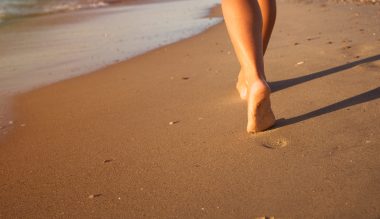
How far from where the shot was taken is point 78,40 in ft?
16.5

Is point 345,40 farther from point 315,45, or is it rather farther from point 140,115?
point 140,115

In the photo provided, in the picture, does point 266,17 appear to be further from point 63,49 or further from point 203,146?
point 63,49

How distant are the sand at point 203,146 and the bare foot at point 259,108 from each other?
0.12ft

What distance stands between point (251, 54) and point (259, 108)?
0.19 meters

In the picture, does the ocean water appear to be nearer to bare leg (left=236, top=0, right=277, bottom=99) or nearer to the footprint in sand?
bare leg (left=236, top=0, right=277, bottom=99)

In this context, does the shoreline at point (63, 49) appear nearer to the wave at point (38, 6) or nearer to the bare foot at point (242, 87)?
the bare foot at point (242, 87)

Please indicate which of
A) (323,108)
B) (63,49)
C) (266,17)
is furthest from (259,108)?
(63,49)

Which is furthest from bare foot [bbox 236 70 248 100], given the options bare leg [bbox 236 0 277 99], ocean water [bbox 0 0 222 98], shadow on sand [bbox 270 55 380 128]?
ocean water [bbox 0 0 222 98]

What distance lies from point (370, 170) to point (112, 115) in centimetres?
127

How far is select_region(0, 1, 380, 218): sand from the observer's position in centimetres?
131

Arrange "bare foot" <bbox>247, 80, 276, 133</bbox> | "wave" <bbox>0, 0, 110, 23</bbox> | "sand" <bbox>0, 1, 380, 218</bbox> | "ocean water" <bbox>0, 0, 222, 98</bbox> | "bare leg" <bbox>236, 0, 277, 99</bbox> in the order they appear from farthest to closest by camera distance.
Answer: "wave" <bbox>0, 0, 110, 23</bbox>
"ocean water" <bbox>0, 0, 222, 98</bbox>
"bare leg" <bbox>236, 0, 277, 99</bbox>
"bare foot" <bbox>247, 80, 276, 133</bbox>
"sand" <bbox>0, 1, 380, 218</bbox>

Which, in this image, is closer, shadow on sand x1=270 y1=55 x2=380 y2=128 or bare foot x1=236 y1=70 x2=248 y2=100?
shadow on sand x1=270 y1=55 x2=380 y2=128

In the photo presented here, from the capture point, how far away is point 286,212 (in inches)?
47.6

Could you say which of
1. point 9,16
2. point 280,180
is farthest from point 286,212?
point 9,16
